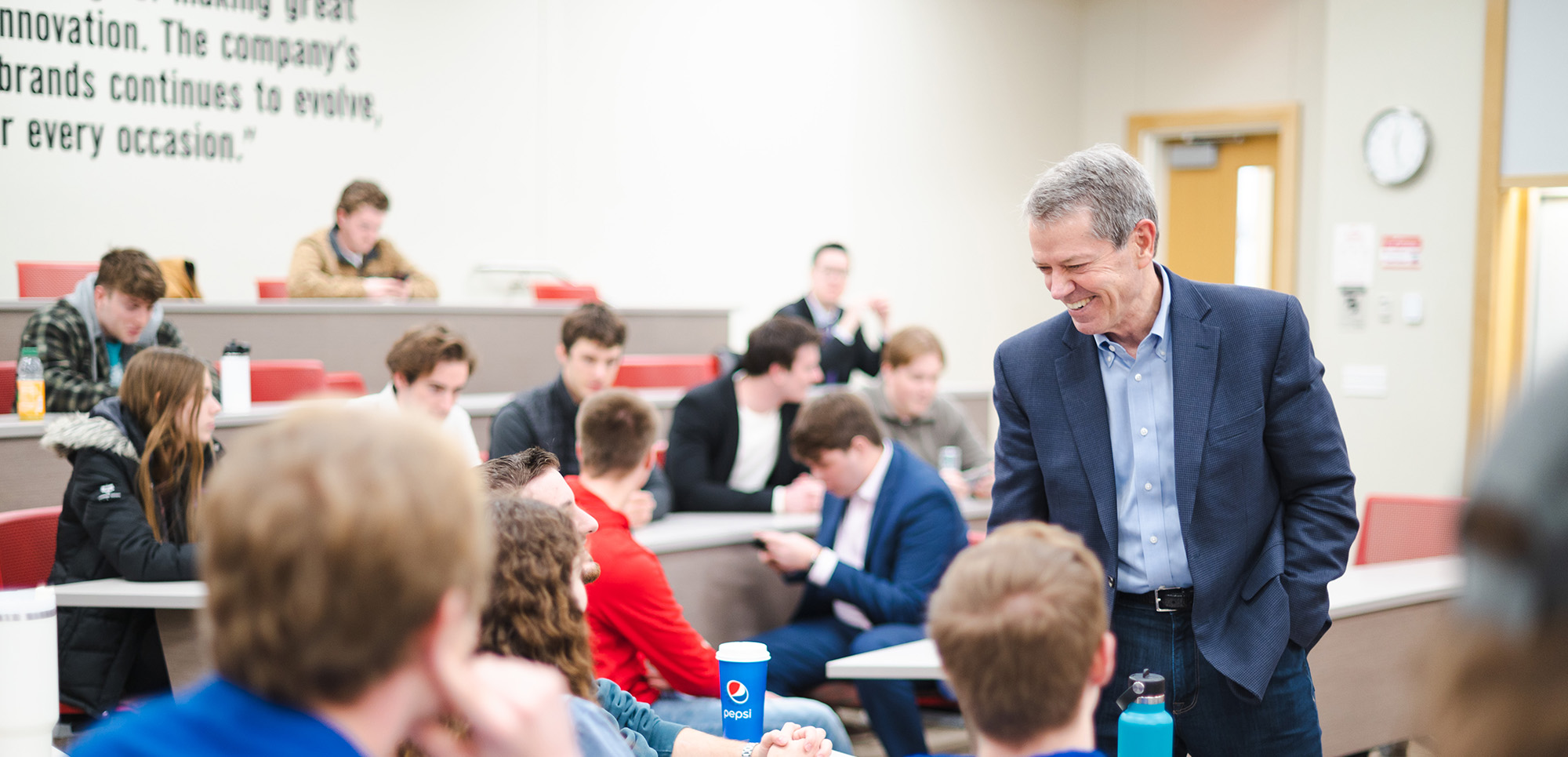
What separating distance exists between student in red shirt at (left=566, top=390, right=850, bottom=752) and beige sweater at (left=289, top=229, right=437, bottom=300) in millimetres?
3359

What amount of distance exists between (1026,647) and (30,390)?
3817 mm

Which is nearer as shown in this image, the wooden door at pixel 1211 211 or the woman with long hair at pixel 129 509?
the woman with long hair at pixel 129 509

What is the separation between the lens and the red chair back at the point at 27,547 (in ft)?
9.31

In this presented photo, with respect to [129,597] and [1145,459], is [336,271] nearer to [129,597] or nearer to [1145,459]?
[129,597]

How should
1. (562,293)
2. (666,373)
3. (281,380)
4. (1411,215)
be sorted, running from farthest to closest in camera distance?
(1411,215) < (562,293) < (666,373) < (281,380)

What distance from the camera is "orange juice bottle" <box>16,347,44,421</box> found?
3.87m

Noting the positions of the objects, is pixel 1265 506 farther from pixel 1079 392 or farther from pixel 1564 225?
pixel 1564 225

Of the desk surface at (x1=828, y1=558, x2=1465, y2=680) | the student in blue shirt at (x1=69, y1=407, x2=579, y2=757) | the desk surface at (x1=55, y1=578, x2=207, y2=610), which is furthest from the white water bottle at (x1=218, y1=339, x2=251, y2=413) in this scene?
the student in blue shirt at (x1=69, y1=407, x2=579, y2=757)

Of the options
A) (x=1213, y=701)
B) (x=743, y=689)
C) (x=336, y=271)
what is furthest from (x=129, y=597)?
(x=336, y=271)

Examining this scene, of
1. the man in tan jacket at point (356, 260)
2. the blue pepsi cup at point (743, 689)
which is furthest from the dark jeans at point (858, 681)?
the man in tan jacket at point (356, 260)

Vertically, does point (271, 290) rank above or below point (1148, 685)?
above

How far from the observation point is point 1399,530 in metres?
3.77

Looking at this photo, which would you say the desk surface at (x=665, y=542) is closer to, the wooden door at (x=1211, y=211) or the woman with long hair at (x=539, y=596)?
the woman with long hair at (x=539, y=596)

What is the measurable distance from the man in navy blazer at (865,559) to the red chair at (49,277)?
3765 millimetres
